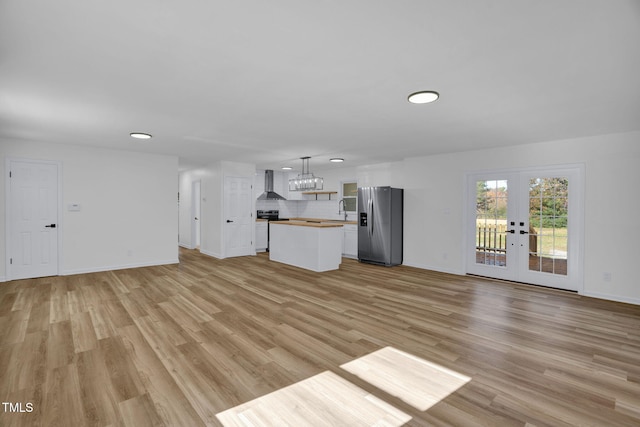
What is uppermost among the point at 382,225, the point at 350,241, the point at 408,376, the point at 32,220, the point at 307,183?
the point at 307,183

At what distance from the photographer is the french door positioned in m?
4.61

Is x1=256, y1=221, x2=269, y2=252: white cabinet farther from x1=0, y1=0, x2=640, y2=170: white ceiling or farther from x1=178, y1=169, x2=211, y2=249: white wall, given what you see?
x1=0, y1=0, x2=640, y2=170: white ceiling

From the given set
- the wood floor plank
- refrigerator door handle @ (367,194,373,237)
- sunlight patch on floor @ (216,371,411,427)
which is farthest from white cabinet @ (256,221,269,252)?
sunlight patch on floor @ (216,371,411,427)

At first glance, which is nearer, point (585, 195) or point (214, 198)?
point (585, 195)

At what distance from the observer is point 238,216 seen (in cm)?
756

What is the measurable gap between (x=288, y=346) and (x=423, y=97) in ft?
8.77

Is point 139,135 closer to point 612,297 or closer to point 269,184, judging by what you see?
point 269,184

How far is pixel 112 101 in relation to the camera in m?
3.10

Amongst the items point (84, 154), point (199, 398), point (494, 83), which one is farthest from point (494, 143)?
point (84, 154)

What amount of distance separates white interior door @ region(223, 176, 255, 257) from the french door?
5.13m

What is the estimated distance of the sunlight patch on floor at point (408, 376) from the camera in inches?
80.0

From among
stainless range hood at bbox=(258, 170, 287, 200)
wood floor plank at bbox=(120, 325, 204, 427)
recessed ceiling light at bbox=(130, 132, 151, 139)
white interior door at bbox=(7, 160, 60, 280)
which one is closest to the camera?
wood floor plank at bbox=(120, 325, 204, 427)

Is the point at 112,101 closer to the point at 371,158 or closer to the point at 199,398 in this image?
the point at 199,398

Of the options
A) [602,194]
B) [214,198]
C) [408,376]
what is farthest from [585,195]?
[214,198]
